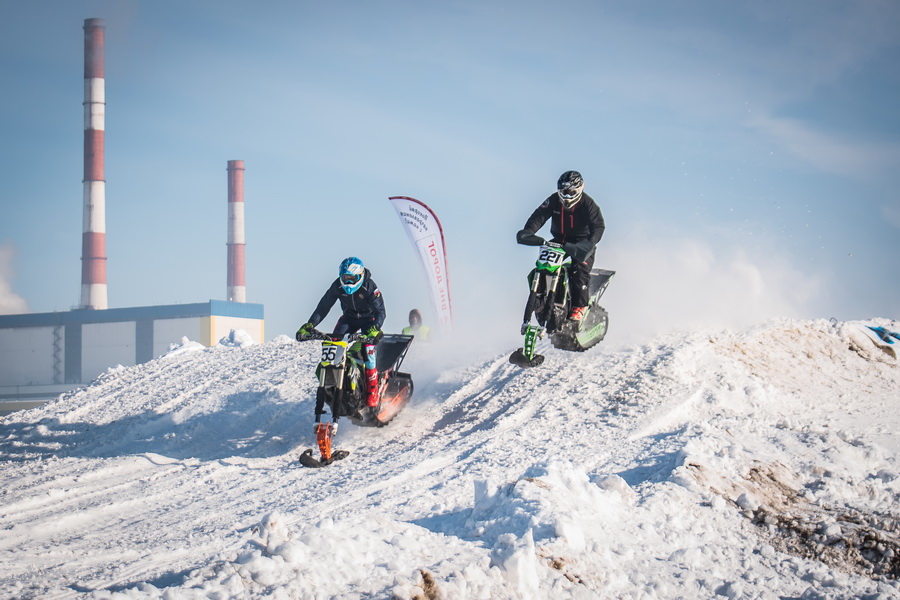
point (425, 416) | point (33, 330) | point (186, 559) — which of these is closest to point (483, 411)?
point (425, 416)

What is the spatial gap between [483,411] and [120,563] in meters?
5.91

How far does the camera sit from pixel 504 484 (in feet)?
20.1

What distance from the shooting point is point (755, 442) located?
8.11 meters

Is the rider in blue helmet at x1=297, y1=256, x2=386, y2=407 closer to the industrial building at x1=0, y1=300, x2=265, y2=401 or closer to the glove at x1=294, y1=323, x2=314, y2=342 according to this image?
the glove at x1=294, y1=323, x2=314, y2=342

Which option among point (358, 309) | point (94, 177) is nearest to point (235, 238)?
point (94, 177)

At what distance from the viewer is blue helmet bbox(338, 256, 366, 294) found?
9953 mm

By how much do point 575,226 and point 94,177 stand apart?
4955 centimetres

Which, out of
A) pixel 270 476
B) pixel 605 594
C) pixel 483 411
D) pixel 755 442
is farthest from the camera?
pixel 483 411

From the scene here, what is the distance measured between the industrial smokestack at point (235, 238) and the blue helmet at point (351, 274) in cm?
5034

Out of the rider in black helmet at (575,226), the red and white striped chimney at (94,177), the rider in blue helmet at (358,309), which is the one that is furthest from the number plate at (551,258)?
the red and white striped chimney at (94,177)

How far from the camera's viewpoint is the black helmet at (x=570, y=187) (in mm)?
10453

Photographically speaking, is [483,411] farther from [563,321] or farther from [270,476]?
[270,476]

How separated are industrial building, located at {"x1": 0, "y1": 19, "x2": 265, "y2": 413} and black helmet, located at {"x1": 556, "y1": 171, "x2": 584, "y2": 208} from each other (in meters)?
Answer: 43.6

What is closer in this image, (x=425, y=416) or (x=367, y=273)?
(x=367, y=273)
